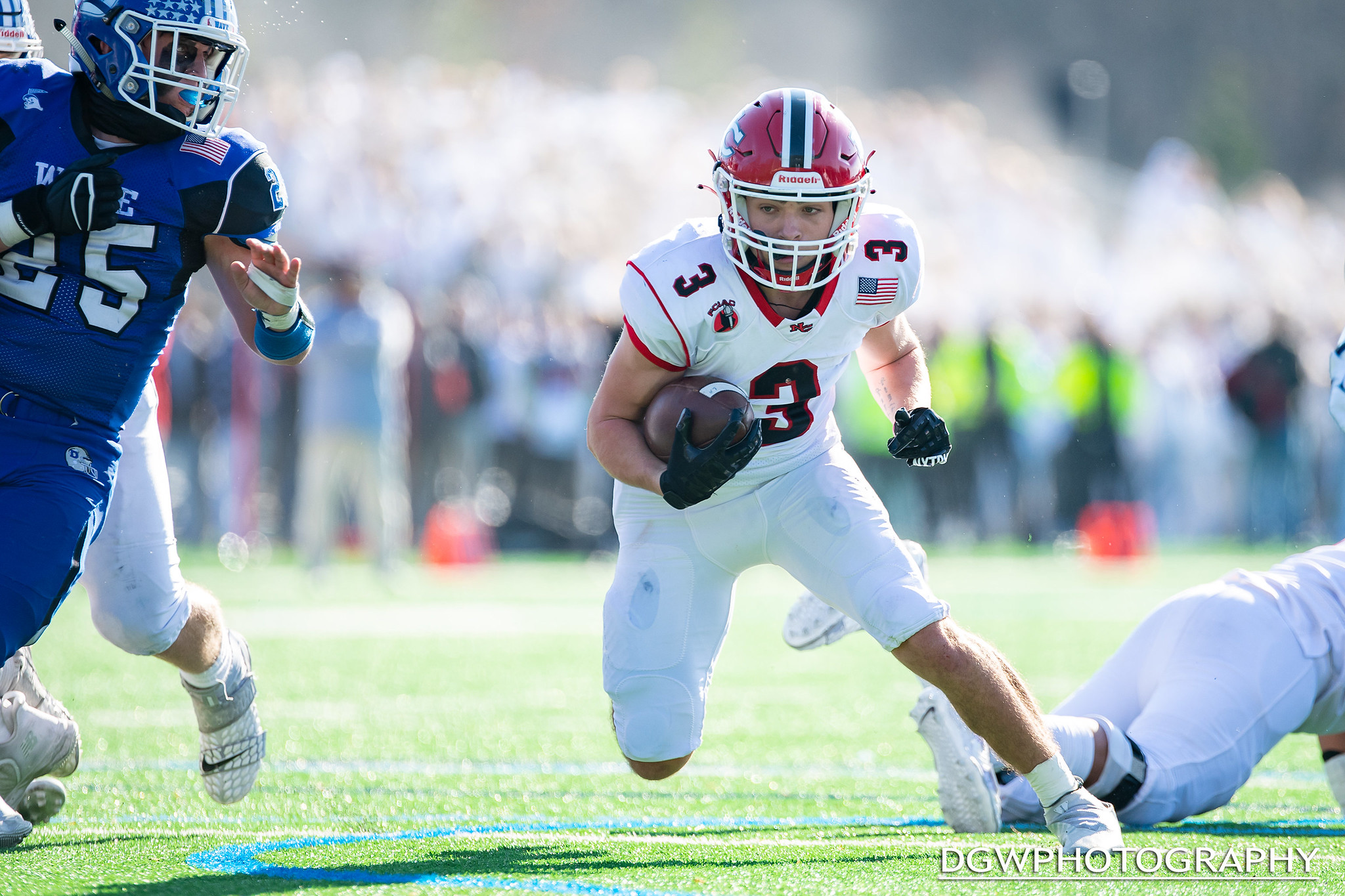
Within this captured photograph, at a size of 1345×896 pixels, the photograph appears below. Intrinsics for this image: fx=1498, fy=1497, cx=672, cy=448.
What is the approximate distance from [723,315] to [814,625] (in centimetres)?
94

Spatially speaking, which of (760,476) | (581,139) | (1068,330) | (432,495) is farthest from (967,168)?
(760,476)

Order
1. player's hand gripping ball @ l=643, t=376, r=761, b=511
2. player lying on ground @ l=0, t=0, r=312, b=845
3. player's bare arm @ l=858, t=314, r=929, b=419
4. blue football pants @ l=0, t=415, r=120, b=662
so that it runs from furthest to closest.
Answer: player's bare arm @ l=858, t=314, r=929, b=419 → player's hand gripping ball @ l=643, t=376, r=761, b=511 → player lying on ground @ l=0, t=0, r=312, b=845 → blue football pants @ l=0, t=415, r=120, b=662

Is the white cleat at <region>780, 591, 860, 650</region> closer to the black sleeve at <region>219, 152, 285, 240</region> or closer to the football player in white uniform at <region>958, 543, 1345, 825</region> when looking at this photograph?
the football player in white uniform at <region>958, 543, 1345, 825</region>

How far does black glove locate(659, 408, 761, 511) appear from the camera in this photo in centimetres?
288

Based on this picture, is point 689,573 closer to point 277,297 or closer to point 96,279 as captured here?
point 277,297

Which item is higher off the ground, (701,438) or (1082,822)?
(701,438)

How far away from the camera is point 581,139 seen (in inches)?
806

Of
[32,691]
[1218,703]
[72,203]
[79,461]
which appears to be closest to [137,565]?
[79,461]

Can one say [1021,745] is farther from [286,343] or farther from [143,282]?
[143,282]

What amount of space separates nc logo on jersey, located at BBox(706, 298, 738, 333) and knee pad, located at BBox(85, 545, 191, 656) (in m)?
1.26

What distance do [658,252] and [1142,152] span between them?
1347 inches

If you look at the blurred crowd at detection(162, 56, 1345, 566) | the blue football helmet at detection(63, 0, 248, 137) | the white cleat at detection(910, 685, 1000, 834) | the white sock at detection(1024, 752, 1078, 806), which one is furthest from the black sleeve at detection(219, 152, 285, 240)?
the blurred crowd at detection(162, 56, 1345, 566)

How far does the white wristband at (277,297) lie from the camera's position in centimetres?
295

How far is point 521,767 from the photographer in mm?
4035
